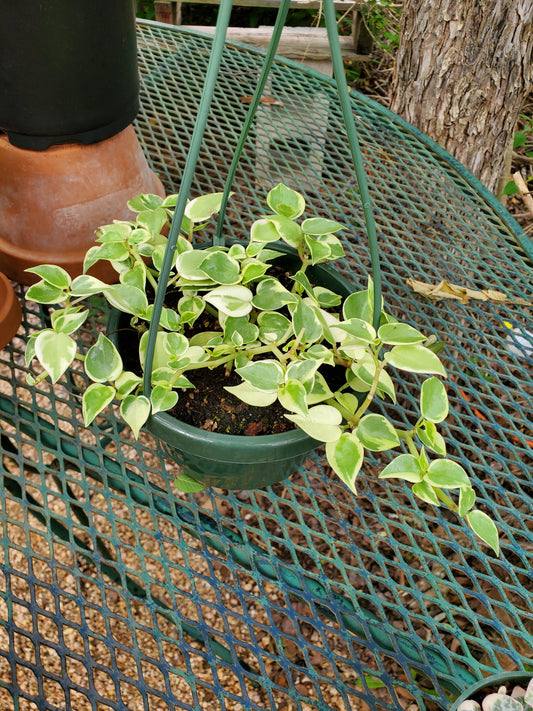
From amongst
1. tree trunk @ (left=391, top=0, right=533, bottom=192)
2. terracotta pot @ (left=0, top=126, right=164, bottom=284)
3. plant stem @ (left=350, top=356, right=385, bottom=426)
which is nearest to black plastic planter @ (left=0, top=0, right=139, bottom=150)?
terracotta pot @ (left=0, top=126, right=164, bottom=284)

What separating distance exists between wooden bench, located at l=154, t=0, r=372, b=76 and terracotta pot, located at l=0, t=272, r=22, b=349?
142 centimetres

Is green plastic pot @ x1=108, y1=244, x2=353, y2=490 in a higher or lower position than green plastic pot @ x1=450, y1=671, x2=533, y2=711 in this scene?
higher

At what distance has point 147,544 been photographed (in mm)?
1486

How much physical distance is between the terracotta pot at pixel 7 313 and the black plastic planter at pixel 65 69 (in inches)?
7.9

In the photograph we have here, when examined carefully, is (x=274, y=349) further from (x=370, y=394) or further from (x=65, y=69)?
(x=65, y=69)

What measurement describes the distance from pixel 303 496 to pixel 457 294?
0.77 metres

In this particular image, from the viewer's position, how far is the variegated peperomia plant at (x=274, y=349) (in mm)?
616

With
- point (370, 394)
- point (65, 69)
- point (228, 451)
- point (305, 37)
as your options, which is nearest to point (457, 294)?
point (370, 394)

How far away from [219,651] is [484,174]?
125 cm

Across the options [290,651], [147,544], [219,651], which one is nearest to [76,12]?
[219,651]

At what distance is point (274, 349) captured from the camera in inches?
26.4

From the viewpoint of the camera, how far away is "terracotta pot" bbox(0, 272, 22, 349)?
0.84 metres

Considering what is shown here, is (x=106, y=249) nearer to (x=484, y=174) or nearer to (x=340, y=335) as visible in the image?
(x=340, y=335)

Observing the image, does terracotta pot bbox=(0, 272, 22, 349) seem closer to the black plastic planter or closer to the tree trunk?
the black plastic planter
